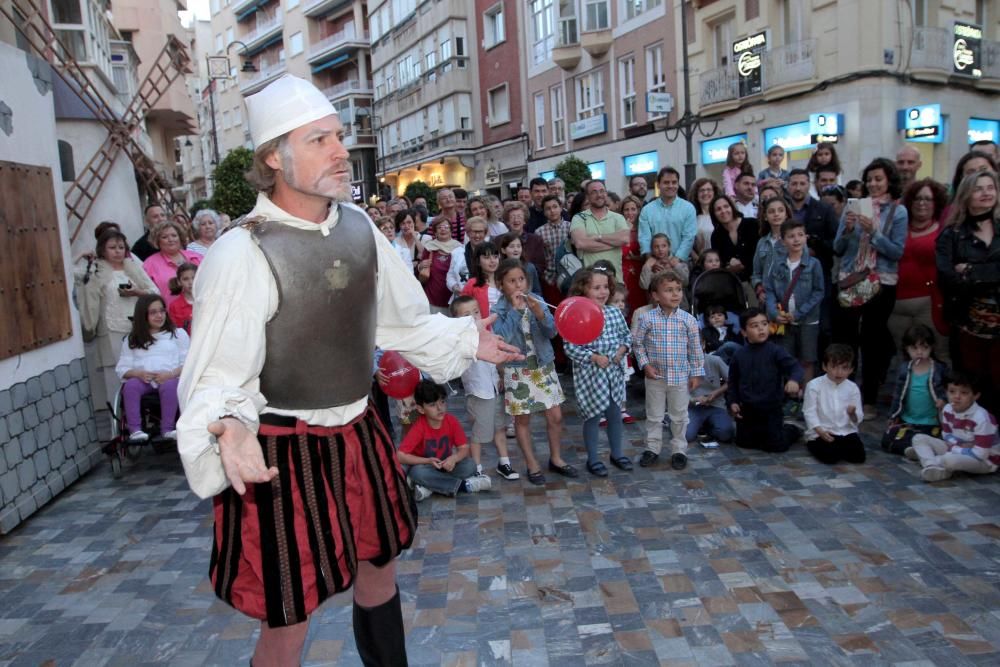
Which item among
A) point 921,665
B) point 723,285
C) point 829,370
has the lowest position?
point 921,665

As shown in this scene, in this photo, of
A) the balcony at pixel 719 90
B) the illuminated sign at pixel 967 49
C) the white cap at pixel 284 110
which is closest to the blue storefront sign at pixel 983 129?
the illuminated sign at pixel 967 49

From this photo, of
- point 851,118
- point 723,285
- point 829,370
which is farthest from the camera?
point 851,118

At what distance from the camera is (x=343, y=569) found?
2365mm

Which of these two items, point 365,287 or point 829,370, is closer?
point 365,287

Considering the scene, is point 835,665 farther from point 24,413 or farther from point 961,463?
point 24,413

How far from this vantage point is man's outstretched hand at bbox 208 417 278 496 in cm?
199

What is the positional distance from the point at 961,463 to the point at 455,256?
15.1 ft

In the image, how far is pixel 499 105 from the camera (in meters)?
30.1

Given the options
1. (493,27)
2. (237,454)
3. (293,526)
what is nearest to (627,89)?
(493,27)

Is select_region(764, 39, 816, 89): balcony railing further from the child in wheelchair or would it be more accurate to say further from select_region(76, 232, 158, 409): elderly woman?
the child in wheelchair

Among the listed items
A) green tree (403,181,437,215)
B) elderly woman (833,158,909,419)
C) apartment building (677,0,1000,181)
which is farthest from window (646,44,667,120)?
elderly woman (833,158,909,419)

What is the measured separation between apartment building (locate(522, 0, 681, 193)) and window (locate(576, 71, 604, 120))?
A: 3 centimetres

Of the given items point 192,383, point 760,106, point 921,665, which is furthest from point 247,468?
point 760,106

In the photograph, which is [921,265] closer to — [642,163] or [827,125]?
[827,125]
